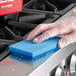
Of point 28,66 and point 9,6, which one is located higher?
point 9,6

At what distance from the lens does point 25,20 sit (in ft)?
3.08

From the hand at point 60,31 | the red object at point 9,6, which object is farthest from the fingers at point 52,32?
the red object at point 9,6

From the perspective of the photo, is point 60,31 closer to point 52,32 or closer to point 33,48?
point 52,32

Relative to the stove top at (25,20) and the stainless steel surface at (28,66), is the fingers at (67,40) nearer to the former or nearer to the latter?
the stainless steel surface at (28,66)

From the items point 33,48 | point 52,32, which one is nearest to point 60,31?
point 52,32

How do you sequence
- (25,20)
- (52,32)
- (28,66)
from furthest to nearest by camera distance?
(25,20) < (52,32) < (28,66)

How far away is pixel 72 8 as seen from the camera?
0.99m

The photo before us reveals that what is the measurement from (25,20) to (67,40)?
0.92ft

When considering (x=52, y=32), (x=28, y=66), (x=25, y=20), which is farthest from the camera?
(x=25, y=20)

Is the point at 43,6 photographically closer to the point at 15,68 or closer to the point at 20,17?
the point at 20,17

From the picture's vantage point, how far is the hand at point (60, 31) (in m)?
0.68

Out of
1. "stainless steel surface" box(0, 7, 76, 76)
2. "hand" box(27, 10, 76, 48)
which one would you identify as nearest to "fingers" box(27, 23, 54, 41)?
"hand" box(27, 10, 76, 48)

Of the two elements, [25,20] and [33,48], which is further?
[25,20]

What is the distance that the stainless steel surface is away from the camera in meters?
0.56
